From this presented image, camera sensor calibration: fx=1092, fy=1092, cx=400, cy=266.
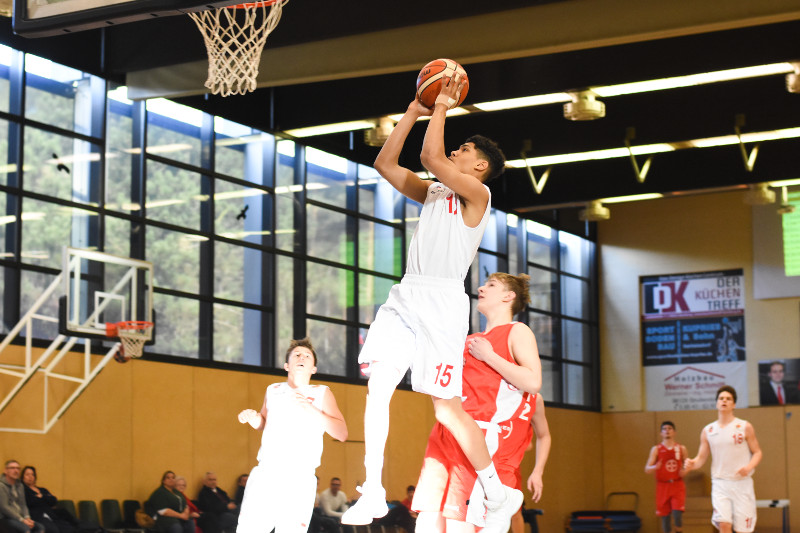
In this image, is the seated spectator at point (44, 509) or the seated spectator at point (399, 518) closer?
the seated spectator at point (44, 509)

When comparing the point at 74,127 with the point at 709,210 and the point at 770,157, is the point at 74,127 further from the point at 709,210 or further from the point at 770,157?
the point at 709,210

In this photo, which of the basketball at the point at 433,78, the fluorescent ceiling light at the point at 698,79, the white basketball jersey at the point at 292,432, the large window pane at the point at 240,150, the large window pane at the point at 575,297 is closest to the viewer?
the basketball at the point at 433,78

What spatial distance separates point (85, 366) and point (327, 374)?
16.5 feet

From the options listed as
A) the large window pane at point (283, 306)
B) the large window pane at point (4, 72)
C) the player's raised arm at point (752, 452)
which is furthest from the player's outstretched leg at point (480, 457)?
the large window pane at point (283, 306)

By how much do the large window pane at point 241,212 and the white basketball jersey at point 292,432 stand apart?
943cm

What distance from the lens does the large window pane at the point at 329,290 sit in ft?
57.7

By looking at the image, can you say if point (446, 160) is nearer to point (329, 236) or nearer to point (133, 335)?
point (133, 335)

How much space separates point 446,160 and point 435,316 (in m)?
0.73

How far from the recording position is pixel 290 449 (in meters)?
6.72

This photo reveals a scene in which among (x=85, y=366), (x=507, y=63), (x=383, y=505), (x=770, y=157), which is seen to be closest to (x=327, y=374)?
(x=85, y=366)

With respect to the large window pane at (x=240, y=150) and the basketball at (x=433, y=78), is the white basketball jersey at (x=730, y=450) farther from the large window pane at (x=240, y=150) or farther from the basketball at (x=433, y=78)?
the large window pane at (x=240, y=150)

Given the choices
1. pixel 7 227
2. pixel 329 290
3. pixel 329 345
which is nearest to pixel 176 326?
pixel 7 227

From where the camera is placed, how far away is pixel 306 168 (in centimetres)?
1770

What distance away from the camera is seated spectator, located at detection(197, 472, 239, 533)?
13727mm
